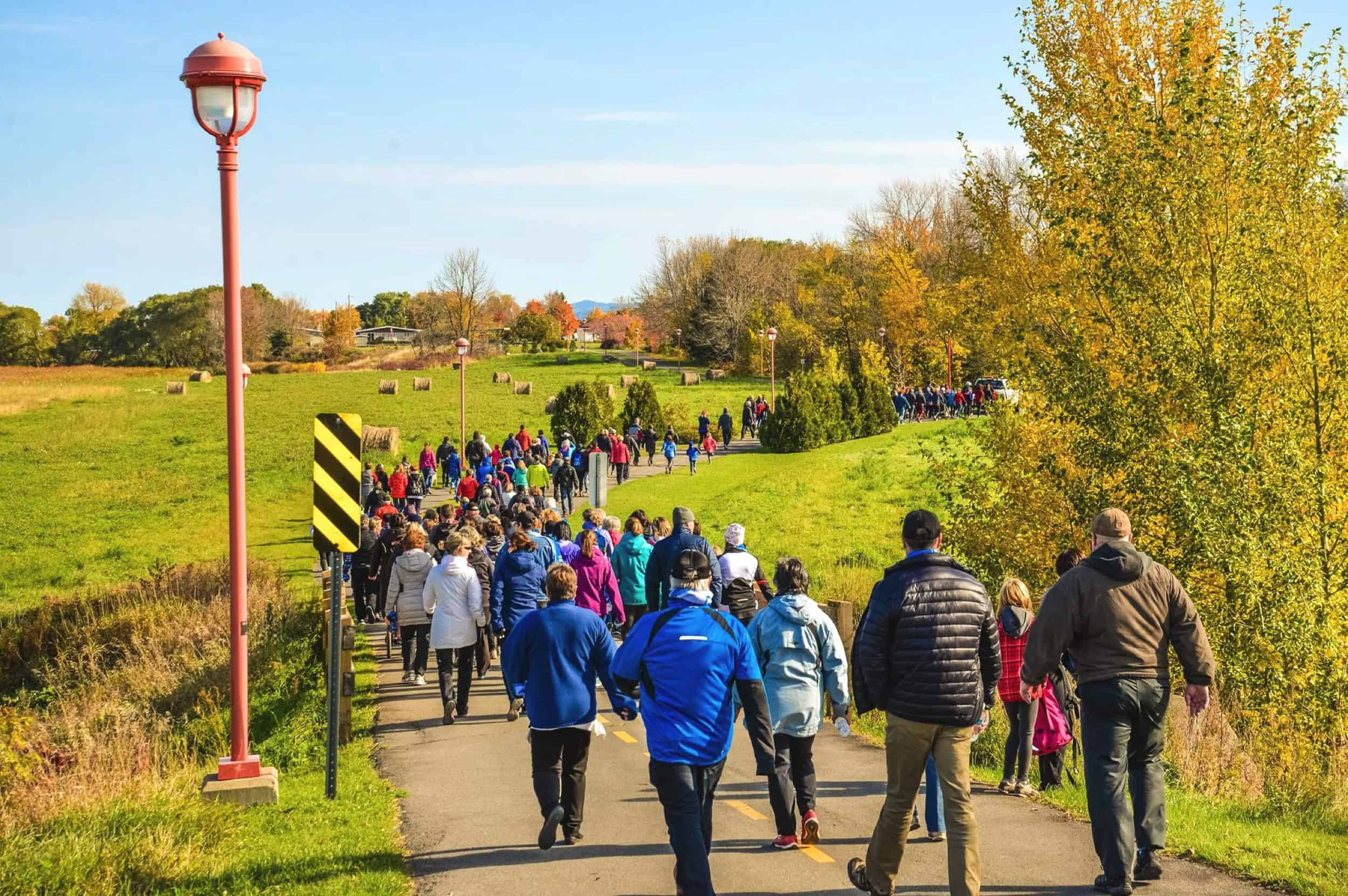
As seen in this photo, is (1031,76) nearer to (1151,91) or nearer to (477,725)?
(1151,91)

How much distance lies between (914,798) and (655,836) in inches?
98.0

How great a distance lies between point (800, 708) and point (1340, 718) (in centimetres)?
766

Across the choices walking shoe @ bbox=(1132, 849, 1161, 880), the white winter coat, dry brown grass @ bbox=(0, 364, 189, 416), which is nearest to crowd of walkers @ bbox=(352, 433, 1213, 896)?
walking shoe @ bbox=(1132, 849, 1161, 880)

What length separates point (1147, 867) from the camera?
7.29 metres

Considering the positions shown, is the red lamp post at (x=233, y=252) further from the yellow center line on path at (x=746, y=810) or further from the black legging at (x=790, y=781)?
the black legging at (x=790, y=781)

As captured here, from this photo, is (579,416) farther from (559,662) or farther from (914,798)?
(914,798)

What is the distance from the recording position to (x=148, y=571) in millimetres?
30312

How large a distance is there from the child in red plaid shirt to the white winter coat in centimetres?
574

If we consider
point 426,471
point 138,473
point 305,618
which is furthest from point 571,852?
point 138,473

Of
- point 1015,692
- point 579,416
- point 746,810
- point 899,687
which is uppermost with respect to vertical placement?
point 579,416

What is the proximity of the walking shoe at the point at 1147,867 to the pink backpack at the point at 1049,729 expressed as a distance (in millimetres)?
2692

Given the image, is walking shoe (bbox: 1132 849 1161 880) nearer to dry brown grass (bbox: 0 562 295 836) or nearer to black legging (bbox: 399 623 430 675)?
dry brown grass (bbox: 0 562 295 836)

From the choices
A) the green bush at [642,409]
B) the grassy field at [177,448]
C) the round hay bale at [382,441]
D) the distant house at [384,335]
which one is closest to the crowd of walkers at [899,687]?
the grassy field at [177,448]

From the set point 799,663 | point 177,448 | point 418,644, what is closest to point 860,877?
point 799,663
